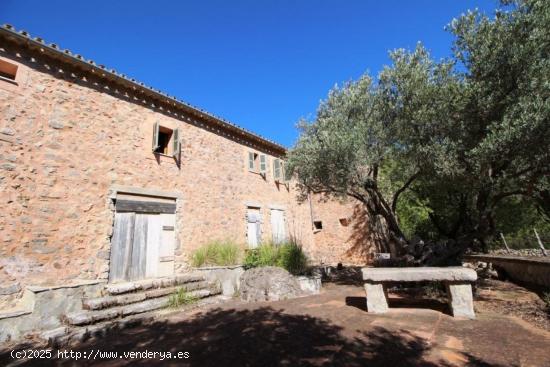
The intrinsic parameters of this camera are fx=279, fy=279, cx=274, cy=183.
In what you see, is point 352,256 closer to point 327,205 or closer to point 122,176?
point 327,205

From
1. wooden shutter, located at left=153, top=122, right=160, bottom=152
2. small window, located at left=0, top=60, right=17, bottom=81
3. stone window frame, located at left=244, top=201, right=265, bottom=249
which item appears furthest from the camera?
stone window frame, located at left=244, top=201, right=265, bottom=249

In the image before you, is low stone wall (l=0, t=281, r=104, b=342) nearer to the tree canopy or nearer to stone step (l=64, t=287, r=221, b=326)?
stone step (l=64, t=287, r=221, b=326)

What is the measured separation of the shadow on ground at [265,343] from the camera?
319cm

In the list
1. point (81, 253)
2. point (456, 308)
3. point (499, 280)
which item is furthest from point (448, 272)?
point (81, 253)

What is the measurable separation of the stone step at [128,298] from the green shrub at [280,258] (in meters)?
1.69

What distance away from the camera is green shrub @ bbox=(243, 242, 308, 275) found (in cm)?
788

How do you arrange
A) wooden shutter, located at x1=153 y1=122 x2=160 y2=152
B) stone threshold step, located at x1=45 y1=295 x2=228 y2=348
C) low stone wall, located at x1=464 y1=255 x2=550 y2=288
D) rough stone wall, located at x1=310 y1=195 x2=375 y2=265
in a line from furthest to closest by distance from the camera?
rough stone wall, located at x1=310 y1=195 x2=375 y2=265
wooden shutter, located at x1=153 y1=122 x2=160 y2=152
low stone wall, located at x1=464 y1=255 x2=550 y2=288
stone threshold step, located at x1=45 y1=295 x2=228 y2=348

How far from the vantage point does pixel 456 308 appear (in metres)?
4.45

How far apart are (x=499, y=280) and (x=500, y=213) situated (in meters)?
5.11

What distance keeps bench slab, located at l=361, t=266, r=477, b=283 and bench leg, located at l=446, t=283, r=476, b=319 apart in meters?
0.15

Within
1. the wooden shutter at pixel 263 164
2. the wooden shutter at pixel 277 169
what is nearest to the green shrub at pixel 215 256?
the wooden shutter at pixel 263 164

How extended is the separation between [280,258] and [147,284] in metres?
3.62

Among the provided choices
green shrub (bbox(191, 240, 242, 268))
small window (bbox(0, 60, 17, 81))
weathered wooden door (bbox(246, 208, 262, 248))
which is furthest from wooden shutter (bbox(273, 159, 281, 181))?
small window (bbox(0, 60, 17, 81))

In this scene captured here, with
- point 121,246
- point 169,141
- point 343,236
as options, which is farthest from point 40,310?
point 343,236
